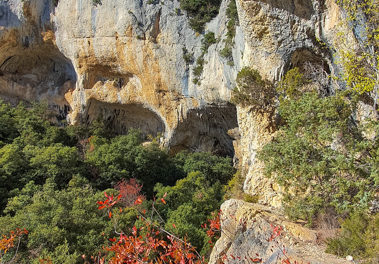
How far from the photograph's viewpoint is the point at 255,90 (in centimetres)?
1040

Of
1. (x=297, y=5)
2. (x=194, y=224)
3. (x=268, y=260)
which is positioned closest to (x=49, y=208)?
(x=194, y=224)

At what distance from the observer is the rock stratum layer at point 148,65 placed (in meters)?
9.99

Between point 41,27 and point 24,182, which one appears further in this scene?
point 41,27

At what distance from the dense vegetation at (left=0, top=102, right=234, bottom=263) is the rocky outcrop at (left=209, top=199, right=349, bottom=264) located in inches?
120

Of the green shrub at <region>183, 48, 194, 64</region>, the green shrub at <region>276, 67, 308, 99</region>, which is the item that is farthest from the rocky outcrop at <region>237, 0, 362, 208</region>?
the green shrub at <region>183, 48, 194, 64</region>

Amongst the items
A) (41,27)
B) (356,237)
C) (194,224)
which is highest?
(41,27)

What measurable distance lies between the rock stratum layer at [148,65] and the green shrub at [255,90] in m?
0.36

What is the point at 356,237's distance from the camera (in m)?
5.46

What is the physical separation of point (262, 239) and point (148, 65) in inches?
537

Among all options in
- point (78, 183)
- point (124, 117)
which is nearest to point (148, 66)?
point (124, 117)

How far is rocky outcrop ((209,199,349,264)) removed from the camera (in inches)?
226

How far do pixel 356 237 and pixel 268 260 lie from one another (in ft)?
5.82

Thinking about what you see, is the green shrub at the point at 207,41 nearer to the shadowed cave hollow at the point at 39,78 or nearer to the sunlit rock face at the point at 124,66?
the sunlit rock face at the point at 124,66

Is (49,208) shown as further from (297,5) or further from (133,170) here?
(297,5)
